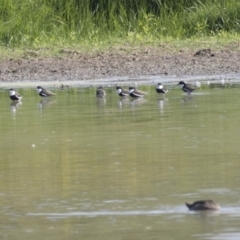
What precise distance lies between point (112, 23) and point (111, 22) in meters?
0.04

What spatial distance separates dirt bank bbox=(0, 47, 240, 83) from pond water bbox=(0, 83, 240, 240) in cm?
440

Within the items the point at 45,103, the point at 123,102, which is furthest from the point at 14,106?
the point at 123,102

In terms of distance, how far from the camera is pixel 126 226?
6.93 m

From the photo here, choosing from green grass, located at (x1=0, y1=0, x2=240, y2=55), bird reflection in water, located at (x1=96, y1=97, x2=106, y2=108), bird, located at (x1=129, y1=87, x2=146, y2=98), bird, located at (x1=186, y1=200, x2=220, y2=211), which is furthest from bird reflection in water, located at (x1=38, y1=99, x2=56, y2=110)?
bird, located at (x1=186, y1=200, x2=220, y2=211)

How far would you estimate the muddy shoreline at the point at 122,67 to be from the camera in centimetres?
1862

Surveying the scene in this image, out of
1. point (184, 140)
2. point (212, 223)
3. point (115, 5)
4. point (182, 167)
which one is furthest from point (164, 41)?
point (212, 223)

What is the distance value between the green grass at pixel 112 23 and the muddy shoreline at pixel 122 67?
783 millimetres

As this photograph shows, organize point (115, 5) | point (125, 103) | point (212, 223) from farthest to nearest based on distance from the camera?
point (115, 5) < point (125, 103) < point (212, 223)

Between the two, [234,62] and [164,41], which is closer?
[234,62]

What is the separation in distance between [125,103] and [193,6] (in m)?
8.02

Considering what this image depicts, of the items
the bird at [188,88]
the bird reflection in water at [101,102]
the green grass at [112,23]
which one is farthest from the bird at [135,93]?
the green grass at [112,23]

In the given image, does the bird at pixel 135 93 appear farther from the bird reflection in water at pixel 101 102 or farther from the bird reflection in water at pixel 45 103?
the bird reflection in water at pixel 45 103

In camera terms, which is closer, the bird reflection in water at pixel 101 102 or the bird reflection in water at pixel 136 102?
the bird reflection in water at pixel 101 102

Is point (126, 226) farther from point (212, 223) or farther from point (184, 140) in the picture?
point (184, 140)
